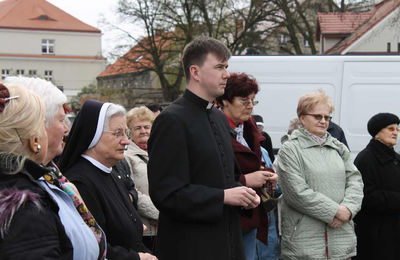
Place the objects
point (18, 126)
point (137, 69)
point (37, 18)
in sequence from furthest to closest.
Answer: point (37, 18)
point (137, 69)
point (18, 126)

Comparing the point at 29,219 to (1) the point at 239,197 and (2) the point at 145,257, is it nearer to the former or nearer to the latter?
(2) the point at 145,257

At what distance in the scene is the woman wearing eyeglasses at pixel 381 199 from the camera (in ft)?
17.0

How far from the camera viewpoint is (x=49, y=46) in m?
67.9

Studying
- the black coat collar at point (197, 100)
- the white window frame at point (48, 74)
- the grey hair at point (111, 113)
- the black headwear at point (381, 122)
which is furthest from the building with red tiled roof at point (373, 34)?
the white window frame at point (48, 74)

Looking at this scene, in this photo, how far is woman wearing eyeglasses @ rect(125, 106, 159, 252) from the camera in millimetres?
4688

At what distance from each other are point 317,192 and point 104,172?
2024mm

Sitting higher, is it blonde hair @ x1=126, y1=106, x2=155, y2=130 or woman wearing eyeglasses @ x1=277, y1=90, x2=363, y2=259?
blonde hair @ x1=126, y1=106, x2=155, y2=130

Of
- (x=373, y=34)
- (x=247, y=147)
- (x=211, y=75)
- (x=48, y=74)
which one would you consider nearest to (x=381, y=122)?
(x=247, y=147)

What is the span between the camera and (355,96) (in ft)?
28.7

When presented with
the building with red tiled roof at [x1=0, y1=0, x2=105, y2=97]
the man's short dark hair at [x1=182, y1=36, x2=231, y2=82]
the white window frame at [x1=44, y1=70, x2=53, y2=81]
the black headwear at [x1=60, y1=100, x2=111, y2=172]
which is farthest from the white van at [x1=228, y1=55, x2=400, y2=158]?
the white window frame at [x1=44, y1=70, x2=53, y2=81]

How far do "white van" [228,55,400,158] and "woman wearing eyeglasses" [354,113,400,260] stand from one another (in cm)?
330

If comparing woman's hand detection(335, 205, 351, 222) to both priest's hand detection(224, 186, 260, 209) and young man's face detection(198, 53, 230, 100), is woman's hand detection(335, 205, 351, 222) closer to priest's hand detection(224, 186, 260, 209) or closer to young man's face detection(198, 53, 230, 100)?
priest's hand detection(224, 186, 260, 209)

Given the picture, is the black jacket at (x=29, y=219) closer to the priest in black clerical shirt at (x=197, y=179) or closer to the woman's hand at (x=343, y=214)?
the priest in black clerical shirt at (x=197, y=179)

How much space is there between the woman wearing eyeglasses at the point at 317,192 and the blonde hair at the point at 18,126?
282 cm
